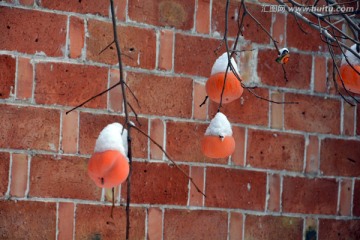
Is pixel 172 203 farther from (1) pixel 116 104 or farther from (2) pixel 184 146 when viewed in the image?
(1) pixel 116 104

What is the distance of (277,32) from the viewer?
172 centimetres

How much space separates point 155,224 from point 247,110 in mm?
370

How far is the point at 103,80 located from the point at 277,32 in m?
0.49

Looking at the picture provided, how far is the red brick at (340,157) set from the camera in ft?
5.75

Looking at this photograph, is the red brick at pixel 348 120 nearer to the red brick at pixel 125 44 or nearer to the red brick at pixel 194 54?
the red brick at pixel 194 54

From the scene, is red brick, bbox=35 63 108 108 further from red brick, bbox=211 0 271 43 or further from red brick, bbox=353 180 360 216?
red brick, bbox=353 180 360 216

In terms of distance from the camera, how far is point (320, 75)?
1758 mm

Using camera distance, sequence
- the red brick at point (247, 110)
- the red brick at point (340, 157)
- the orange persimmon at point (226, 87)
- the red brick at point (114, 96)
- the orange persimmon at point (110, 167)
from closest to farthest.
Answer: the orange persimmon at point (110, 167), the orange persimmon at point (226, 87), the red brick at point (114, 96), the red brick at point (247, 110), the red brick at point (340, 157)

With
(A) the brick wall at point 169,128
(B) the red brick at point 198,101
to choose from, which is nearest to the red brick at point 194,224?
(A) the brick wall at point 169,128

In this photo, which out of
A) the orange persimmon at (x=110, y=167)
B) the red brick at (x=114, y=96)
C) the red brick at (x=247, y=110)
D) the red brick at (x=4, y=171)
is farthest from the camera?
the red brick at (x=247, y=110)

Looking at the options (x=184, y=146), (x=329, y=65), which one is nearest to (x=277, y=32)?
(x=329, y=65)

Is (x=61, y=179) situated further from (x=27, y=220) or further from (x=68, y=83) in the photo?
(x=68, y=83)

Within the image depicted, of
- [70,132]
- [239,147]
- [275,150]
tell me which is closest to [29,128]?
[70,132]

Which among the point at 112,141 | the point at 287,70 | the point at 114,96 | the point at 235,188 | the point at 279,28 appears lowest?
the point at 235,188
